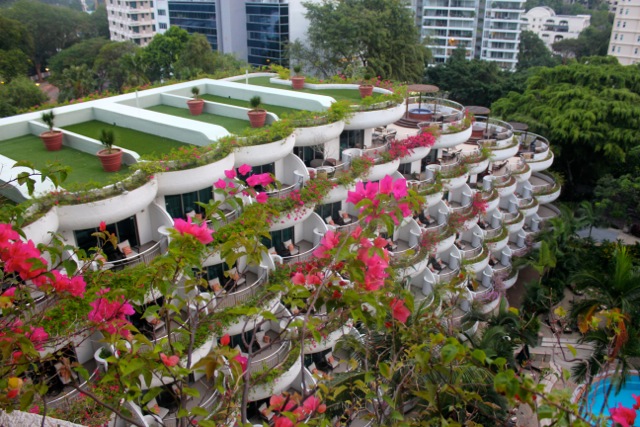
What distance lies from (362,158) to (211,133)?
6.57 metres

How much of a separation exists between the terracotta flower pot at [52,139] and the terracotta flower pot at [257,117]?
691cm

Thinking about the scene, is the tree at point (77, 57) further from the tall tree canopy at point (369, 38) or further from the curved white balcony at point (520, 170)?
the curved white balcony at point (520, 170)

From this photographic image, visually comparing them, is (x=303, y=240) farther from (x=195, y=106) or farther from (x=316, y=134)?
(x=195, y=106)

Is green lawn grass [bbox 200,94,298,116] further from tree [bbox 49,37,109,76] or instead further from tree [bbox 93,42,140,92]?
tree [bbox 49,37,109,76]

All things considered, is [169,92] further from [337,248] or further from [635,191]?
[635,191]

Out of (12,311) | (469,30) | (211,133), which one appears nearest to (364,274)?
(12,311)

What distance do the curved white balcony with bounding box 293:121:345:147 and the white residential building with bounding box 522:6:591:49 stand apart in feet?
358

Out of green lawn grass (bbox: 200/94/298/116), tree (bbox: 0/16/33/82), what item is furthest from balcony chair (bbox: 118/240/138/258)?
tree (bbox: 0/16/33/82)

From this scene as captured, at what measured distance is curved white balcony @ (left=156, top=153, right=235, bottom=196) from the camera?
16.0m

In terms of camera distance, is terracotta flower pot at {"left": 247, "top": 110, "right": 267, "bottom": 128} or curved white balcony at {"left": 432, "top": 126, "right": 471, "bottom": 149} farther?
curved white balcony at {"left": 432, "top": 126, "right": 471, "bottom": 149}

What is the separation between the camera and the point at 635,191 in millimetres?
35406

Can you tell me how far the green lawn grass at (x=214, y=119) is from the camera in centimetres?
2130

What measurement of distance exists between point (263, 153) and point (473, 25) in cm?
9264

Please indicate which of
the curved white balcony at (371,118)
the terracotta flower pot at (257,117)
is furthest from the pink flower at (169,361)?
the curved white balcony at (371,118)
